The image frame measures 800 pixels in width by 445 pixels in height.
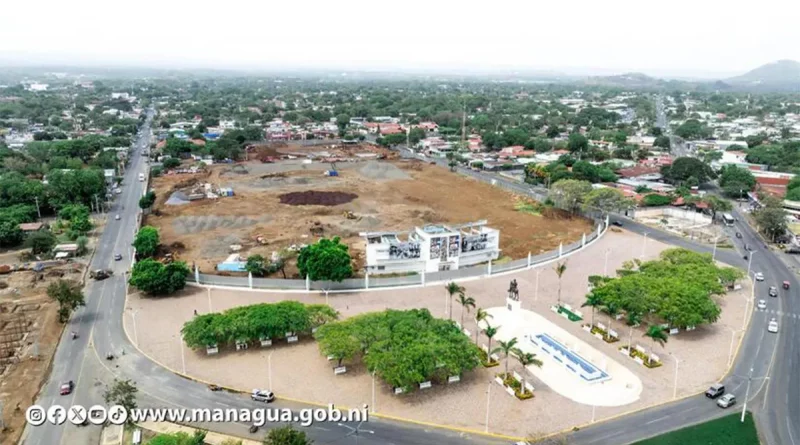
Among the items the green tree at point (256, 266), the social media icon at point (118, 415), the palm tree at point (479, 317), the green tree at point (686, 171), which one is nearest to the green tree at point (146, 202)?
the green tree at point (256, 266)

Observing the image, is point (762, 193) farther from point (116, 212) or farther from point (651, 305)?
point (116, 212)

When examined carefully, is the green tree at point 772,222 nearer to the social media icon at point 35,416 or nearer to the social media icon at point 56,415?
the social media icon at point 56,415

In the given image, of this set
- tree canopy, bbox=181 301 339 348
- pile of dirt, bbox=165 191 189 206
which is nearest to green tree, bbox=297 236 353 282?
tree canopy, bbox=181 301 339 348

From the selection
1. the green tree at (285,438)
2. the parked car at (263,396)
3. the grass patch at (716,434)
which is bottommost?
the grass patch at (716,434)

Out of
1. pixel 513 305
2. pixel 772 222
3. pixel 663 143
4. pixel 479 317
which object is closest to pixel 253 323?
pixel 479 317

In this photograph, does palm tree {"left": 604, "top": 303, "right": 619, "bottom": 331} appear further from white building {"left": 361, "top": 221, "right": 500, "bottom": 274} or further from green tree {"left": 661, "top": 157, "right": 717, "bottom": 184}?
green tree {"left": 661, "top": 157, "right": 717, "bottom": 184}
